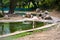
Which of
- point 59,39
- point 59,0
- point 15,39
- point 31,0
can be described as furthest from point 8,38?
point 31,0

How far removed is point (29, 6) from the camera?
44.3 meters

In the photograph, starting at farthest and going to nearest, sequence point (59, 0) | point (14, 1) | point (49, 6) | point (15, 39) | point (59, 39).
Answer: point (49, 6) < point (59, 0) < point (14, 1) < point (15, 39) < point (59, 39)

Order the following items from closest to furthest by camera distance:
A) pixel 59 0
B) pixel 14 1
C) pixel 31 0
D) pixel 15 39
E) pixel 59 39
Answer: pixel 59 39, pixel 15 39, pixel 14 1, pixel 59 0, pixel 31 0

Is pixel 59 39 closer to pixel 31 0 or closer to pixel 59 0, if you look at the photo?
pixel 59 0

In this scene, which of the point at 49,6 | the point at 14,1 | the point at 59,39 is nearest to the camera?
the point at 59,39

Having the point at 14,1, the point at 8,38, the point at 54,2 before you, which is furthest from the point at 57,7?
the point at 8,38

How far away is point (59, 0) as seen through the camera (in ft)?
94.7

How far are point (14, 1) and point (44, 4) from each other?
12.4 metres

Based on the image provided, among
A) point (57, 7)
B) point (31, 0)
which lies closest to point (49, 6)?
point (57, 7)

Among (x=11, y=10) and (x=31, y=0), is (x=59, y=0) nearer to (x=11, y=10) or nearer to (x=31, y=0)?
(x=11, y=10)

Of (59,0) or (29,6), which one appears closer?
(59,0)

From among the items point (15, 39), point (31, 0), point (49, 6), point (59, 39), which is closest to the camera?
point (59, 39)

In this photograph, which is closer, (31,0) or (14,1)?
(14,1)

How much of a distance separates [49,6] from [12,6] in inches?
443
